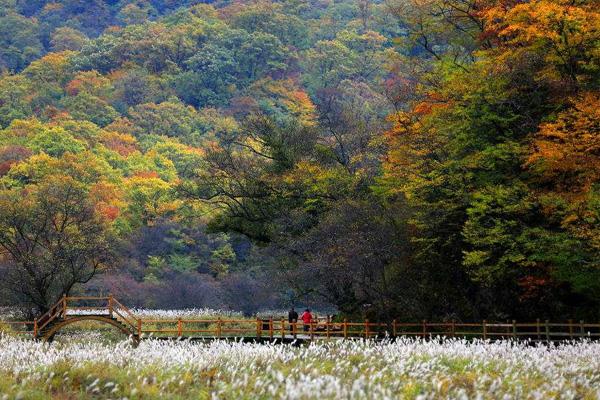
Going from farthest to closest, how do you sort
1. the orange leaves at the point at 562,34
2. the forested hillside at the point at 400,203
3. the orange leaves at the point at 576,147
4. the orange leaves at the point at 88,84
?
the orange leaves at the point at 88,84 → the forested hillside at the point at 400,203 → the orange leaves at the point at 562,34 → the orange leaves at the point at 576,147

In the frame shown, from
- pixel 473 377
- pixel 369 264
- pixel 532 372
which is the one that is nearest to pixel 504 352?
pixel 532 372

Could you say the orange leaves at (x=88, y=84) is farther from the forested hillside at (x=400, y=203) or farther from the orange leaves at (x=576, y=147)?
the orange leaves at (x=576, y=147)

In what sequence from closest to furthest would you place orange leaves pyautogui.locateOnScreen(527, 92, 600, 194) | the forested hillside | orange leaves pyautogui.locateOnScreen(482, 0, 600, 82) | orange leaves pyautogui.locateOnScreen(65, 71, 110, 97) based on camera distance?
orange leaves pyautogui.locateOnScreen(527, 92, 600, 194)
orange leaves pyautogui.locateOnScreen(482, 0, 600, 82)
the forested hillside
orange leaves pyautogui.locateOnScreen(65, 71, 110, 97)

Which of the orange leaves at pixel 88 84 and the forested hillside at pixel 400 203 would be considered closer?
the forested hillside at pixel 400 203

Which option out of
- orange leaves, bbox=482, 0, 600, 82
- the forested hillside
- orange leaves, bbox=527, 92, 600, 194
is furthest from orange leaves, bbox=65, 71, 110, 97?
orange leaves, bbox=527, 92, 600, 194

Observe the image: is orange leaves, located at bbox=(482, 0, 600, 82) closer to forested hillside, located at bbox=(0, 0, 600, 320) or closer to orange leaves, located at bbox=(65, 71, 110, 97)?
forested hillside, located at bbox=(0, 0, 600, 320)

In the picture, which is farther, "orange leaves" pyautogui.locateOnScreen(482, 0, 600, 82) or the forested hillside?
the forested hillside

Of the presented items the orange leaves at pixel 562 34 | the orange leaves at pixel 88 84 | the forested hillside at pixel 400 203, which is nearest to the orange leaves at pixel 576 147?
the forested hillside at pixel 400 203

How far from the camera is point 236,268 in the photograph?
232ft

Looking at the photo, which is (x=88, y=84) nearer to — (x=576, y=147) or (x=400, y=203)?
(x=400, y=203)

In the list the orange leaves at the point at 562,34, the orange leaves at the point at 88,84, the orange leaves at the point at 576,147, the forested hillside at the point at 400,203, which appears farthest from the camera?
the orange leaves at the point at 88,84

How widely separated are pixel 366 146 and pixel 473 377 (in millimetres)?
34164

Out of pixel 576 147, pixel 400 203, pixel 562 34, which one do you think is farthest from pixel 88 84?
pixel 576 147

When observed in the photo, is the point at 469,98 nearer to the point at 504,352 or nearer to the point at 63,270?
the point at 504,352
